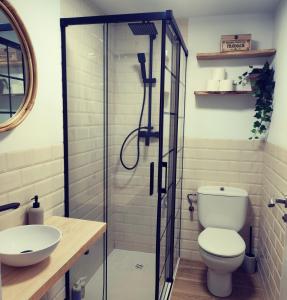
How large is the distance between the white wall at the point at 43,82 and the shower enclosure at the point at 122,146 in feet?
0.26

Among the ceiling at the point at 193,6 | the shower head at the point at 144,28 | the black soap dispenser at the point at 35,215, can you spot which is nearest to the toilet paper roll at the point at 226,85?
the ceiling at the point at 193,6

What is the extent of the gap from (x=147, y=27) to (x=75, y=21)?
484 millimetres

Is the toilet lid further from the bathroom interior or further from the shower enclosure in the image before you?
the shower enclosure

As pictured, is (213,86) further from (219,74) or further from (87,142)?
(87,142)

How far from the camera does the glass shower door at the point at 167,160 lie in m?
1.90

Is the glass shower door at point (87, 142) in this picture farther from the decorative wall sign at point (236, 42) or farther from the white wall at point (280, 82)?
the white wall at point (280, 82)

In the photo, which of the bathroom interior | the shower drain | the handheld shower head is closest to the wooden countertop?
the bathroom interior

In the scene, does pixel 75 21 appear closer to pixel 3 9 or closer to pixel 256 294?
pixel 3 9

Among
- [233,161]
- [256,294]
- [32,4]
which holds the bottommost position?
[256,294]

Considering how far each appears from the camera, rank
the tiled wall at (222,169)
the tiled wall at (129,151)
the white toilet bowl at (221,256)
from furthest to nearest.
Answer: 1. the tiled wall at (222,169)
2. the white toilet bowl at (221,256)
3. the tiled wall at (129,151)

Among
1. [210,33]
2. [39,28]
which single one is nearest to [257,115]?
[210,33]

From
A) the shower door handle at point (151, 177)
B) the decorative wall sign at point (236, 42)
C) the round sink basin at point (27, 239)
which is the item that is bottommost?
the round sink basin at point (27, 239)

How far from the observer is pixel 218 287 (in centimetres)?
236

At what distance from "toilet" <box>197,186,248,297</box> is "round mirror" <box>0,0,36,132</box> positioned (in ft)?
5.72
